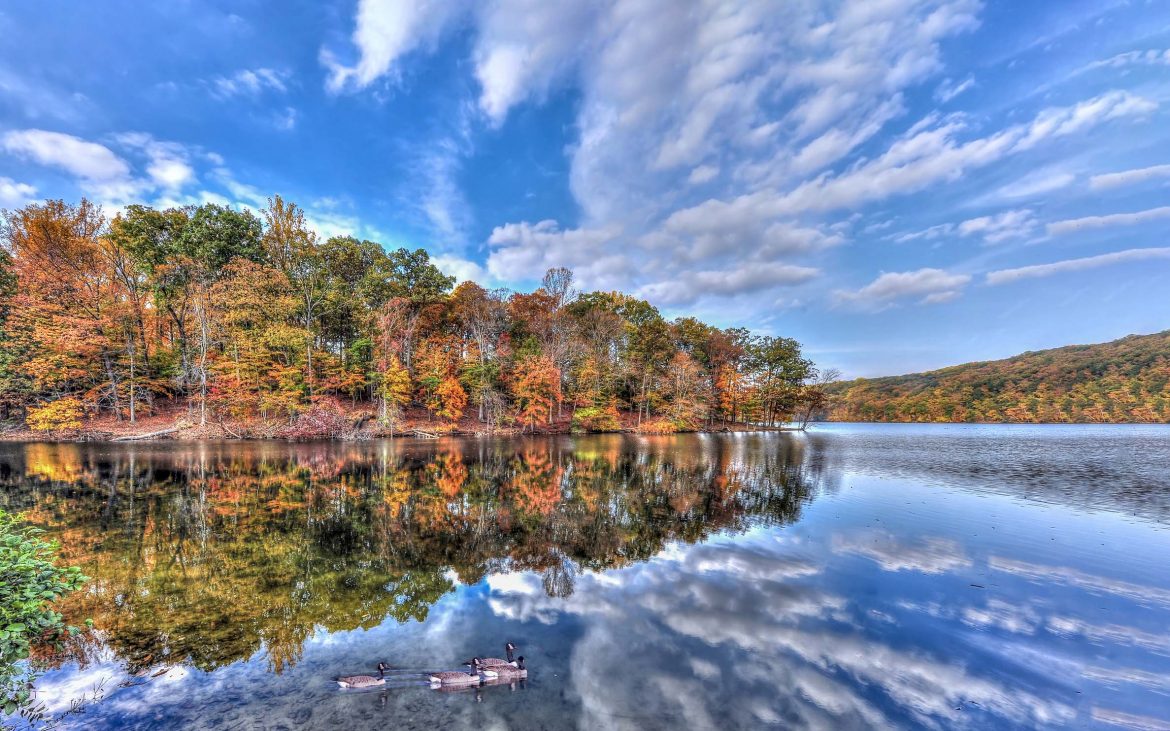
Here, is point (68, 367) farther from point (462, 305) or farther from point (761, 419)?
point (761, 419)

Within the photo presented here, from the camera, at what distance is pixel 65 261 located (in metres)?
29.0

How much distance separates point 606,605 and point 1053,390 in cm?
11415

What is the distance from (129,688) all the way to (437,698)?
3.41 m

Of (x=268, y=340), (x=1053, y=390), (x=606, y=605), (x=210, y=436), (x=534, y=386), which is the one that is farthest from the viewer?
(x=1053, y=390)

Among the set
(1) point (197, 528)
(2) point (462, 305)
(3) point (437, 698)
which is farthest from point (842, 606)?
(2) point (462, 305)

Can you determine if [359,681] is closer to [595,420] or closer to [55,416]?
[595,420]

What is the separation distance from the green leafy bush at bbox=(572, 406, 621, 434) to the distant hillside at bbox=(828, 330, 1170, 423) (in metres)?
38.0

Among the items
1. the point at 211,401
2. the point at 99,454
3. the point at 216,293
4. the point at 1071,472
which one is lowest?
the point at 1071,472

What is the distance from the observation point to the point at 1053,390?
77312 millimetres

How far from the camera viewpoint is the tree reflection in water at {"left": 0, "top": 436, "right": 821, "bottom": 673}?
6059 mm

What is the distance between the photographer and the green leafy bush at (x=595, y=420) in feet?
140

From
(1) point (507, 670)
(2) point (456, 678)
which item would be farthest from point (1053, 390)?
(2) point (456, 678)

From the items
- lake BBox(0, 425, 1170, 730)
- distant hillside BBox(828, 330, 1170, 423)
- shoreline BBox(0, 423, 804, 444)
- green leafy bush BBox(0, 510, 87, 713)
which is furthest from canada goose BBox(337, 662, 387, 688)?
distant hillside BBox(828, 330, 1170, 423)

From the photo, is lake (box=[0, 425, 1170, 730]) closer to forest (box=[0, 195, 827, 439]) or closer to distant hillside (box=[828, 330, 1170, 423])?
forest (box=[0, 195, 827, 439])
